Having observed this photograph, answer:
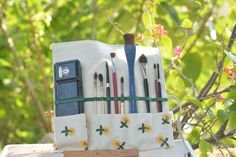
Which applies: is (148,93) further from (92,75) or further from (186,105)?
(186,105)

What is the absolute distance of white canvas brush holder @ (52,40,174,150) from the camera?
1039mm

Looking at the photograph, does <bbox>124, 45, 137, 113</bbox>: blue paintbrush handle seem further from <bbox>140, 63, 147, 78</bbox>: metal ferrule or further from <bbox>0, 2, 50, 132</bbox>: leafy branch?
<bbox>0, 2, 50, 132</bbox>: leafy branch

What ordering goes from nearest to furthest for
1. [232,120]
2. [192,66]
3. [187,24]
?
[232,120] → [187,24] → [192,66]

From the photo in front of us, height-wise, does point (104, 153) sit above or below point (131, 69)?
below

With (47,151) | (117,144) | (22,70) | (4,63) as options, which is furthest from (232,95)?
(4,63)

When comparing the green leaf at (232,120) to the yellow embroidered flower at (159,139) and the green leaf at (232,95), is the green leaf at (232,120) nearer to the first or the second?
the green leaf at (232,95)

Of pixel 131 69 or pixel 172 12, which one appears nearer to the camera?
pixel 131 69

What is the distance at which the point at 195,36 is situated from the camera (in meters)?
2.13

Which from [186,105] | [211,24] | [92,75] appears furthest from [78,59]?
[211,24]

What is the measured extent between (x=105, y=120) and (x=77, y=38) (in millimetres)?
1124

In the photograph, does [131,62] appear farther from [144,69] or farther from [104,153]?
[104,153]

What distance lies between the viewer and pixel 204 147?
1.22 metres

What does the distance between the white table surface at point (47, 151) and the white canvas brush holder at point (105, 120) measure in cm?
1

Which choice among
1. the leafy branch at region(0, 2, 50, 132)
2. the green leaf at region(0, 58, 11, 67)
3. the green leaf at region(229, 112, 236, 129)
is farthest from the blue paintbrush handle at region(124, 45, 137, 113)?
the green leaf at region(0, 58, 11, 67)
